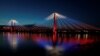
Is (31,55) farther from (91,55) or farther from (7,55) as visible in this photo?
(91,55)

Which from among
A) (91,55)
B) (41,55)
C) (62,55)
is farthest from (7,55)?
(91,55)

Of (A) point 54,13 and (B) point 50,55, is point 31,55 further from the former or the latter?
(A) point 54,13

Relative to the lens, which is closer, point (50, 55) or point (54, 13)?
point (50, 55)

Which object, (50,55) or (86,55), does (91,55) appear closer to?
(86,55)

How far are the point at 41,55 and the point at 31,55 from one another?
968mm

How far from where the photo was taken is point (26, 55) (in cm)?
1823

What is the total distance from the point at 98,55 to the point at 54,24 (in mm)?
33129

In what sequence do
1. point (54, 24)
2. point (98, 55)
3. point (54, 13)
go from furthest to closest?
point (54, 13) < point (54, 24) < point (98, 55)

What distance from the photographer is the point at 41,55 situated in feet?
61.2

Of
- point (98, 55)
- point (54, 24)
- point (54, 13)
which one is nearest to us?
point (98, 55)

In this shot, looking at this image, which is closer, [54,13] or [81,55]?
[81,55]

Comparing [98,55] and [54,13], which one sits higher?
[54,13]

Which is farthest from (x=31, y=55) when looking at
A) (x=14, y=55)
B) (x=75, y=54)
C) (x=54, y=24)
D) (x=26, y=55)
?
(x=54, y=24)

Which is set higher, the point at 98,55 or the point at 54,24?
the point at 54,24
